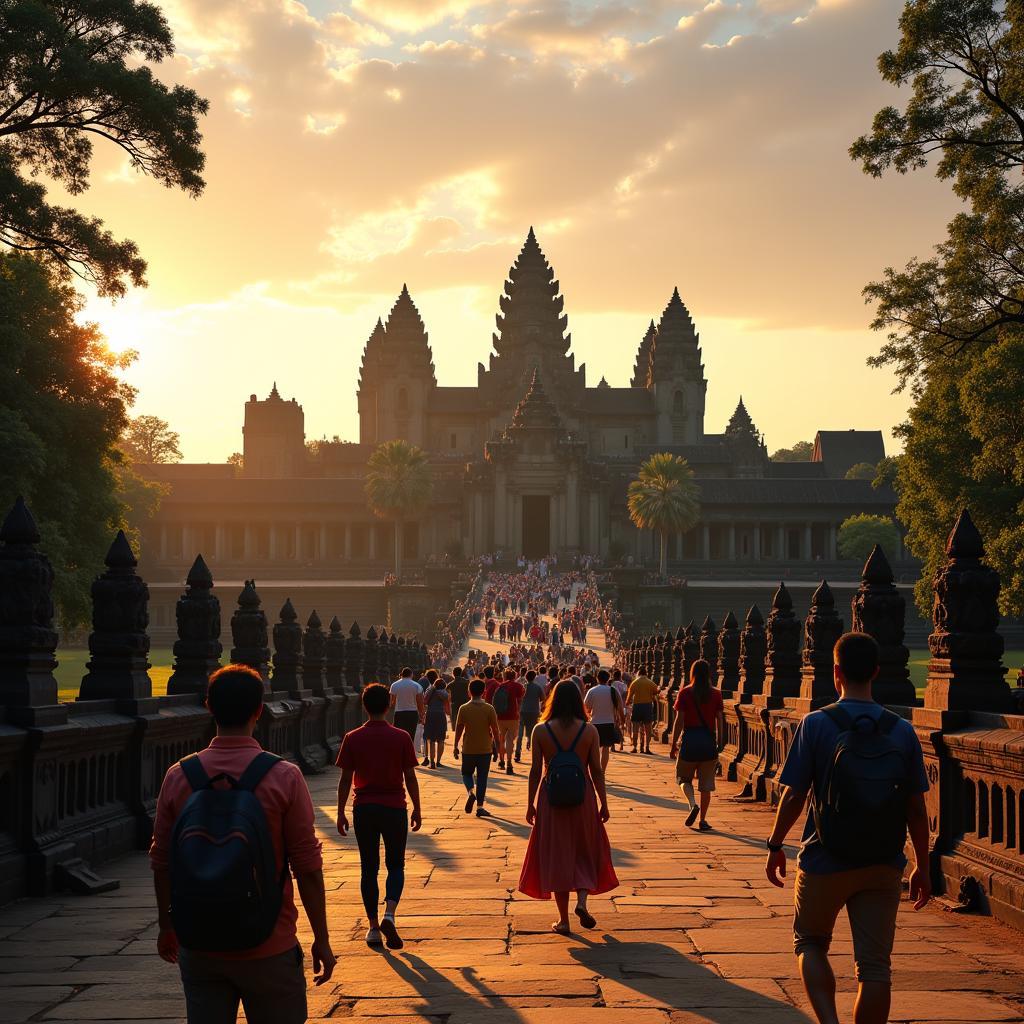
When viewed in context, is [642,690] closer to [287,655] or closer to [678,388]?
[287,655]

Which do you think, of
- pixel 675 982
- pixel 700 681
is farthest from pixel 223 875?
pixel 700 681

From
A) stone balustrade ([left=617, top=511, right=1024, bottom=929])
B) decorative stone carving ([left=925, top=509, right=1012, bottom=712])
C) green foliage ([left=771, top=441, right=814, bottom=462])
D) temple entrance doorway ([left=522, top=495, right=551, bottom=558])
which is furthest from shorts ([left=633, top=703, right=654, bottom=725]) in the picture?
green foliage ([left=771, top=441, right=814, bottom=462])

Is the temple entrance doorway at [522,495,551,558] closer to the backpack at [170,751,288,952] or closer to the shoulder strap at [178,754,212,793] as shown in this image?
the shoulder strap at [178,754,212,793]

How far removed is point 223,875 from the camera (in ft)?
14.1

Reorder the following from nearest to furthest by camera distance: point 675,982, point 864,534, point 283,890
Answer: point 283,890 < point 675,982 < point 864,534

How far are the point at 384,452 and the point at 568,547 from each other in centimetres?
1339

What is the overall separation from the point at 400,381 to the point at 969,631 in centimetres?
10964

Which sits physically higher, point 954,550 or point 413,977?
point 954,550

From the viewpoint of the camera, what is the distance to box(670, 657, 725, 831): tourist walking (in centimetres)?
1402

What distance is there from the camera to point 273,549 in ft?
316

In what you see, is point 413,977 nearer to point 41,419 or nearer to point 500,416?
point 41,419

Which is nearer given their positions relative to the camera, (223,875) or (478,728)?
(223,875)

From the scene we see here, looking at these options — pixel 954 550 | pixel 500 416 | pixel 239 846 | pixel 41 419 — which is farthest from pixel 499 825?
pixel 500 416

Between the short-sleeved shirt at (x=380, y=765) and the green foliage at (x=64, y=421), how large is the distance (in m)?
21.6
